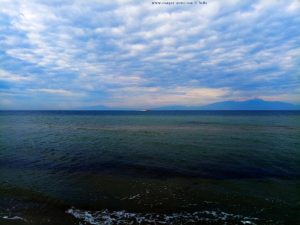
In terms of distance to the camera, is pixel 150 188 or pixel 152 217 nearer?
pixel 152 217

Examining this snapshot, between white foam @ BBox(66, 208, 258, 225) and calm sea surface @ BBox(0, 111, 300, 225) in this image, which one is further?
calm sea surface @ BBox(0, 111, 300, 225)

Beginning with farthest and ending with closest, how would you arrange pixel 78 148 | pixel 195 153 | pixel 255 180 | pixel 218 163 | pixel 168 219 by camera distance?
1. pixel 78 148
2. pixel 195 153
3. pixel 218 163
4. pixel 255 180
5. pixel 168 219

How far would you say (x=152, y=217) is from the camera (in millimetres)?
12148

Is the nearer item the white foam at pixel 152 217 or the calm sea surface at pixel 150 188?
the white foam at pixel 152 217

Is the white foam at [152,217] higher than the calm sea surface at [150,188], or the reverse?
the calm sea surface at [150,188]

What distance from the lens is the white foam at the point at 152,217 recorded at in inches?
462

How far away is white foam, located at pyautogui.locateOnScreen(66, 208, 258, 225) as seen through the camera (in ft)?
38.5

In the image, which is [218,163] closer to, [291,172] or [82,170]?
[291,172]

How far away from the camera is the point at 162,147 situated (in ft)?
103

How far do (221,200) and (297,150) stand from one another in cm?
1969

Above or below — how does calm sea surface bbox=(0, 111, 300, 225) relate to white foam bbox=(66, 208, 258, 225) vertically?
above

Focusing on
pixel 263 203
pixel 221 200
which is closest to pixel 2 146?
pixel 221 200

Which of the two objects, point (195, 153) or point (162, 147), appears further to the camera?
point (162, 147)

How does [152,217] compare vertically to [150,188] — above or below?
below
